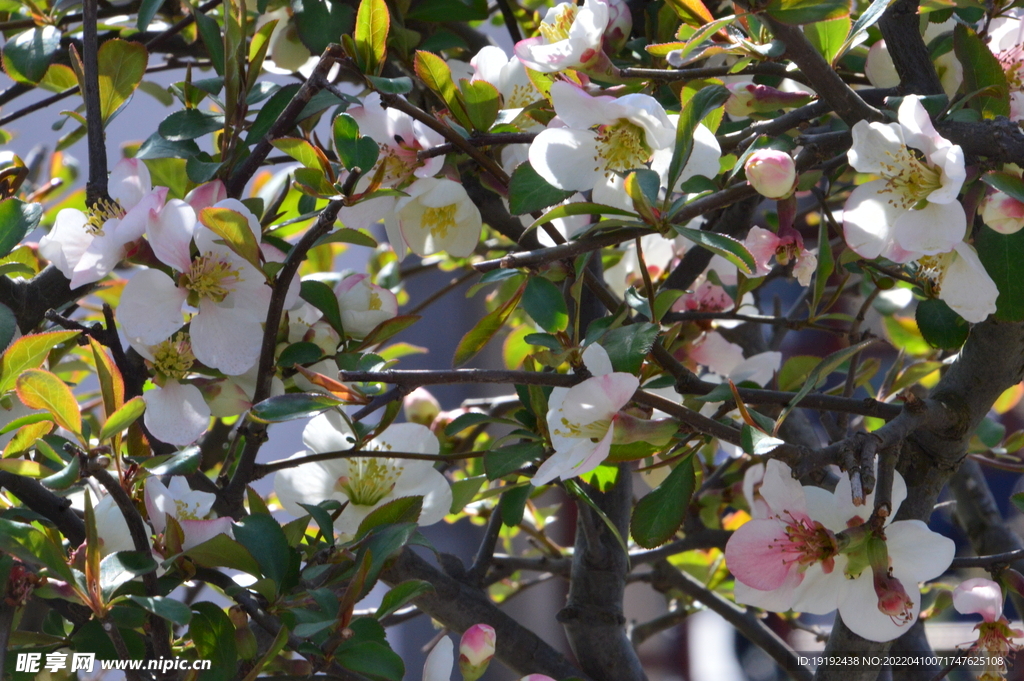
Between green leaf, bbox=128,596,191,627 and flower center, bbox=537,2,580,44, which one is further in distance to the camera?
flower center, bbox=537,2,580,44

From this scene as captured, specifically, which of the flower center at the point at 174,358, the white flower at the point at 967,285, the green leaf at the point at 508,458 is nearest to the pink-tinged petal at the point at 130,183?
the flower center at the point at 174,358

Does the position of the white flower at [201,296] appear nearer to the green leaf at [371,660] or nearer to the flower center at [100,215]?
the flower center at [100,215]

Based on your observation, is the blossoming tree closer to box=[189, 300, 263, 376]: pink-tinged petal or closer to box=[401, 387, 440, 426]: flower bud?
box=[189, 300, 263, 376]: pink-tinged petal

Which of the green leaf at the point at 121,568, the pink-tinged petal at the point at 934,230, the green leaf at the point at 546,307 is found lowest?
the green leaf at the point at 121,568

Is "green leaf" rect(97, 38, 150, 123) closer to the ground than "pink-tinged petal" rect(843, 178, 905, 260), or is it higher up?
higher up

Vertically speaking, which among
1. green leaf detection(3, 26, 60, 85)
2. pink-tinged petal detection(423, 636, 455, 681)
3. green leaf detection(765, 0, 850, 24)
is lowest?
pink-tinged petal detection(423, 636, 455, 681)

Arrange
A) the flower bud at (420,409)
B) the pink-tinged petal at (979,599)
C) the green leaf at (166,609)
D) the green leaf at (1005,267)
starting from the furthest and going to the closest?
the flower bud at (420,409) < the pink-tinged petal at (979,599) < the green leaf at (1005,267) < the green leaf at (166,609)

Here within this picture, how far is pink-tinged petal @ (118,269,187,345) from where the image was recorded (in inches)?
22.1

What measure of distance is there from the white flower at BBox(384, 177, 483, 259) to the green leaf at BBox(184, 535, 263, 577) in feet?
0.92

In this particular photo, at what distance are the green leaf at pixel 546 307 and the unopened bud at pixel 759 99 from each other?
178mm

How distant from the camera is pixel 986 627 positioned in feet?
2.24

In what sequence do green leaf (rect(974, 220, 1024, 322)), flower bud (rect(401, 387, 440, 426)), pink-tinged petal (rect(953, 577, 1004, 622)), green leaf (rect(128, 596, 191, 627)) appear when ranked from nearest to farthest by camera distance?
1. green leaf (rect(128, 596, 191, 627))
2. green leaf (rect(974, 220, 1024, 322))
3. pink-tinged petal (rect(953, 577, 1004, 622))
4. flower bud (rect(401, 387, 440, 426))

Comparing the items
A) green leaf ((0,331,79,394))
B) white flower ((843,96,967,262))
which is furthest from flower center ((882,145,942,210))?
green leaf ((0,331,79,394))

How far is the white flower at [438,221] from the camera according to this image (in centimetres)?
65
